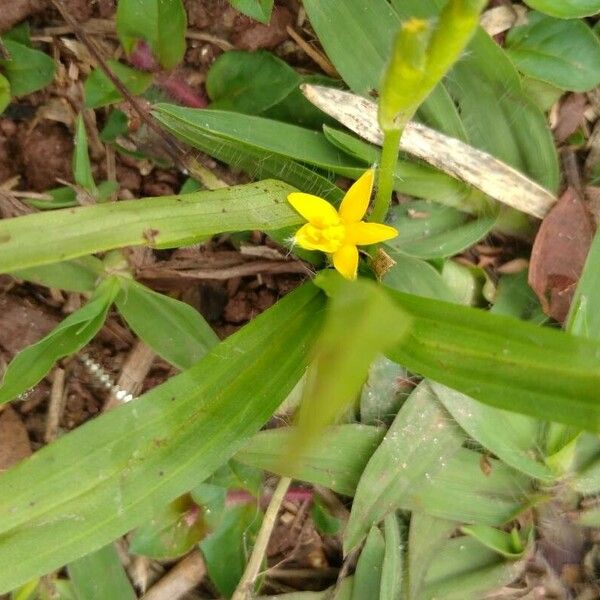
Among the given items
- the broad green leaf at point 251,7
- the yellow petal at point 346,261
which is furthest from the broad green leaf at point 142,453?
the broad green leaf at point 251,7

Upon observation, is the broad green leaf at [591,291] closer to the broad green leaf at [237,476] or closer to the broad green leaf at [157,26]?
the broad green leaf at [237,476]

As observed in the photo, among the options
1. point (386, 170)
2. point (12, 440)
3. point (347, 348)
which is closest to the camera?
point (347, 348)

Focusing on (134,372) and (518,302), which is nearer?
(518,302)

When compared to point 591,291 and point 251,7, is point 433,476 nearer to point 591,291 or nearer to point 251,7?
point 591,291

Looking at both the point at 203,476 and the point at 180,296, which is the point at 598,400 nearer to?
the point at 203,476

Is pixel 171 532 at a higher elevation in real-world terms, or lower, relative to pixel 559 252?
lower

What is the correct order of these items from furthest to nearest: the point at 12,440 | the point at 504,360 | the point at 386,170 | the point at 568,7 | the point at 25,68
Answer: the point at 12,440
the point at 25,68
the point at 568,7
the point at 386,170
the point at 504,360

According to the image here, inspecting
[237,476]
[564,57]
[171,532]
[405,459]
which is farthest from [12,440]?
Result: [564,57]
